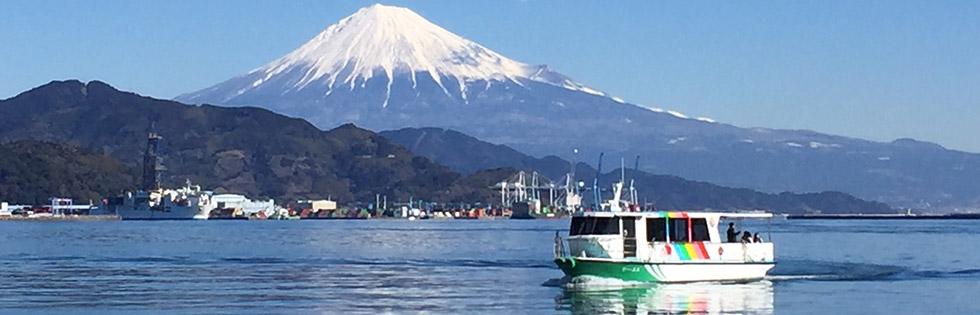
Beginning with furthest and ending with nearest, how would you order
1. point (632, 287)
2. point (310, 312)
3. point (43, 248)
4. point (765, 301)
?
1. point (43, 248)
2. point (632, 287)
3. point (765, 301)
4. point (310, 312)

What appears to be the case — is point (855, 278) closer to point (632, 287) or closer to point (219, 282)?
point (632, 287)

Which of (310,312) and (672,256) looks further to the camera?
(672,256)

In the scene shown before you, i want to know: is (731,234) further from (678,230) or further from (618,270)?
(618,270)

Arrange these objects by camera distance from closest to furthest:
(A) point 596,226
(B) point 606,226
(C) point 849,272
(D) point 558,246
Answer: (B) point 606,226, (A) point 596,226, (D) point 558,246, (C) point 849,272

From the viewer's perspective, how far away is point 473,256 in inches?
3684

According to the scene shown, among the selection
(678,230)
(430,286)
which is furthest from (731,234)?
(430,286)

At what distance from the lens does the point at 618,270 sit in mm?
57406

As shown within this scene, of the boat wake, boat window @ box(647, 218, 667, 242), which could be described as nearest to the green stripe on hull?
boat window @ box(647, 218, 667, 242)

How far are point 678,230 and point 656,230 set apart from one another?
992 mm

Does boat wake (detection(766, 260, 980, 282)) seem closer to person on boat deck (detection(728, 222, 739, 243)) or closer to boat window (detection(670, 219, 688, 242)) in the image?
person on boat deck (detection(728, 222, 739, 243))

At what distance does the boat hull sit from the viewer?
5738 centimetres

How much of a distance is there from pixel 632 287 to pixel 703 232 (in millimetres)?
3872

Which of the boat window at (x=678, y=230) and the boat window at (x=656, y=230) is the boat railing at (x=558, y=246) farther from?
the boat window at (x=678, y=230)

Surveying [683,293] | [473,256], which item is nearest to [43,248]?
[473,256]
